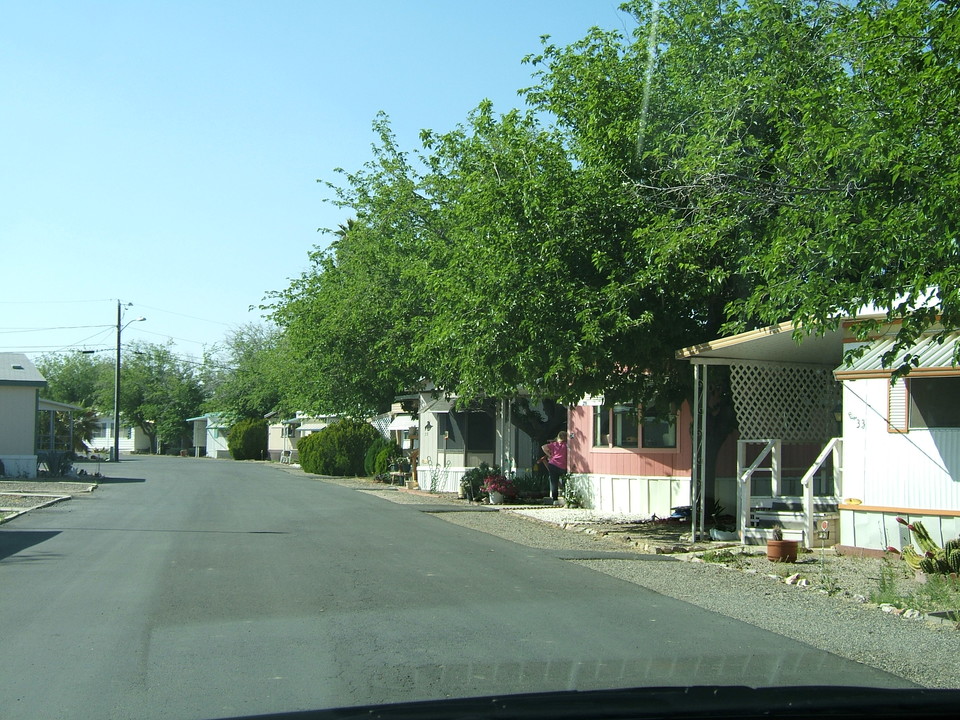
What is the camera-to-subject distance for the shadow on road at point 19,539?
12.8 meters

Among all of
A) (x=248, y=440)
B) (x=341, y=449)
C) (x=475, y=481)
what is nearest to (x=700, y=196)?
(x=475, y=481)

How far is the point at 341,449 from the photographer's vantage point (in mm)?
41594

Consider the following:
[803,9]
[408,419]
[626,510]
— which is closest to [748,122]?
[803,9]

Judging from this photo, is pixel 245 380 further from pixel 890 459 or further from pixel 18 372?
pixel 890 459

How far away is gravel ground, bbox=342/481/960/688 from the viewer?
7488 millimetres

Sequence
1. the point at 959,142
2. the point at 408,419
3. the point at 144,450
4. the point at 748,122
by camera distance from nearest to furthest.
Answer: the point at 959,142, the point at 748,122, the point at 408,419, the point at 144,450

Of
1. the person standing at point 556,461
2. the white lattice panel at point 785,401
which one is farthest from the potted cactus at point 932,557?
the person standing at point 556,461

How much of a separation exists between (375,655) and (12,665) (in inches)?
96.9

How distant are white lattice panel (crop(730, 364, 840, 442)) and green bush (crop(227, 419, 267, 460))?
5215 centimetres

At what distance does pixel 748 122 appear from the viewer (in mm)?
13633

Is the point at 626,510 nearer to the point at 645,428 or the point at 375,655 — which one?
the point at 645,428

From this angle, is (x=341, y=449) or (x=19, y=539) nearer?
(x=19, y=539)

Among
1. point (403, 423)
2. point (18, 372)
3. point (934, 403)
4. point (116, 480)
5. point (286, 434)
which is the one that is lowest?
point (116, 480)

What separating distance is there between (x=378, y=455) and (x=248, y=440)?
28110 millimetres
